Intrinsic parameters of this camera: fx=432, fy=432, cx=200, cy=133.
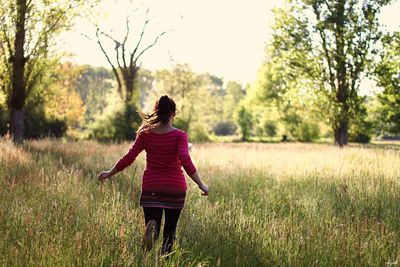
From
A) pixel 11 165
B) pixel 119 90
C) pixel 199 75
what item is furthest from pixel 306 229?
pixel 199 75

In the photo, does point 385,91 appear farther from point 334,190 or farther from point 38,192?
point 38,192

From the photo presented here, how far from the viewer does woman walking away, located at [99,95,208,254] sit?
14.6ft

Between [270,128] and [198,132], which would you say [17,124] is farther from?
[270,128]

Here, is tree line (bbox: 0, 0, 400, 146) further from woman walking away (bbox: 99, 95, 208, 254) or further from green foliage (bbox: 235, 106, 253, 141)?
green foliage (bbox: 235, 106, 253, 141)

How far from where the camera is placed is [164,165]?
178 inches

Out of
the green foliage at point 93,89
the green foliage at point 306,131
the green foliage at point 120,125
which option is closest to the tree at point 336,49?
the green foliage at point 120,125

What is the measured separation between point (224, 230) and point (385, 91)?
1793 cm

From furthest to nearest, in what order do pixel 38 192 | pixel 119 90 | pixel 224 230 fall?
pixel 119 90 → pixel 38 192 → pixel 224 230

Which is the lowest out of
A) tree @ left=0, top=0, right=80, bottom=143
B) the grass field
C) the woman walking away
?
the grass field

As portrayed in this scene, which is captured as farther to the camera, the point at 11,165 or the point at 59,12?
the point at 59,12

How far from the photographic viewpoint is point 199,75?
5384cm

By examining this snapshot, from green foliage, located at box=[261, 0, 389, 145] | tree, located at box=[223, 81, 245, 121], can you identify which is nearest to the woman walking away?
green foliage, located at box=[261, 0, 389, 145]

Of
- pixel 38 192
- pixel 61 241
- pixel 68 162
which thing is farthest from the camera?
pixel 68 162

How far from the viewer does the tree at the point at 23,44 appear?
1527 centimetres
